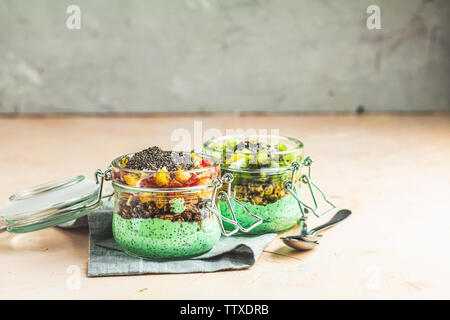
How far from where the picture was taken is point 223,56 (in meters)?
2.20

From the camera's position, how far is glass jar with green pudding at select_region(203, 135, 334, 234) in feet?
2.62

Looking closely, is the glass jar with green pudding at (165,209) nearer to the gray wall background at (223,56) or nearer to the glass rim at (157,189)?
the glass rim at (157,189)

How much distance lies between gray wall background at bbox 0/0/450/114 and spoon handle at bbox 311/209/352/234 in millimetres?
1380

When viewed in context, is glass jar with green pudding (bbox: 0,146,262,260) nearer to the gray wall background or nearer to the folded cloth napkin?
the folded cloth napkin

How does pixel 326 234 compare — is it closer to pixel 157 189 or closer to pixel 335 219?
pixel 335 219

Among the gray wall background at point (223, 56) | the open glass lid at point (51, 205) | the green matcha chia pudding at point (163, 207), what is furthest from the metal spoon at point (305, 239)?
the gray wall background at point (223, 56)

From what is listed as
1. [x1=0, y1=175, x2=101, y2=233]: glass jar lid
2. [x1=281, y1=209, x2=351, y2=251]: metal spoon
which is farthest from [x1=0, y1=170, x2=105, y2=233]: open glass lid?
[x1=281, y1=209, x2=351, y2=251]: metal spoon

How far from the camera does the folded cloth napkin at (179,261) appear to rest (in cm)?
69

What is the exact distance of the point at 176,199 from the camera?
2.28ft

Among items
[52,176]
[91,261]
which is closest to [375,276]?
[91,261]

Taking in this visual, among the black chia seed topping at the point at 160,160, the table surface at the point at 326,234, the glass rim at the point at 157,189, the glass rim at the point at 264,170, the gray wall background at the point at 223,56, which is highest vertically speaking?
the gray wall background at the point at 223,56

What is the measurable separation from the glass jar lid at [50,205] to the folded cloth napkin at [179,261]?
0.05 metres

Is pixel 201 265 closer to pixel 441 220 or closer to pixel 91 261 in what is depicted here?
pixel 91 261

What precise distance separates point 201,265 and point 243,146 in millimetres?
205
